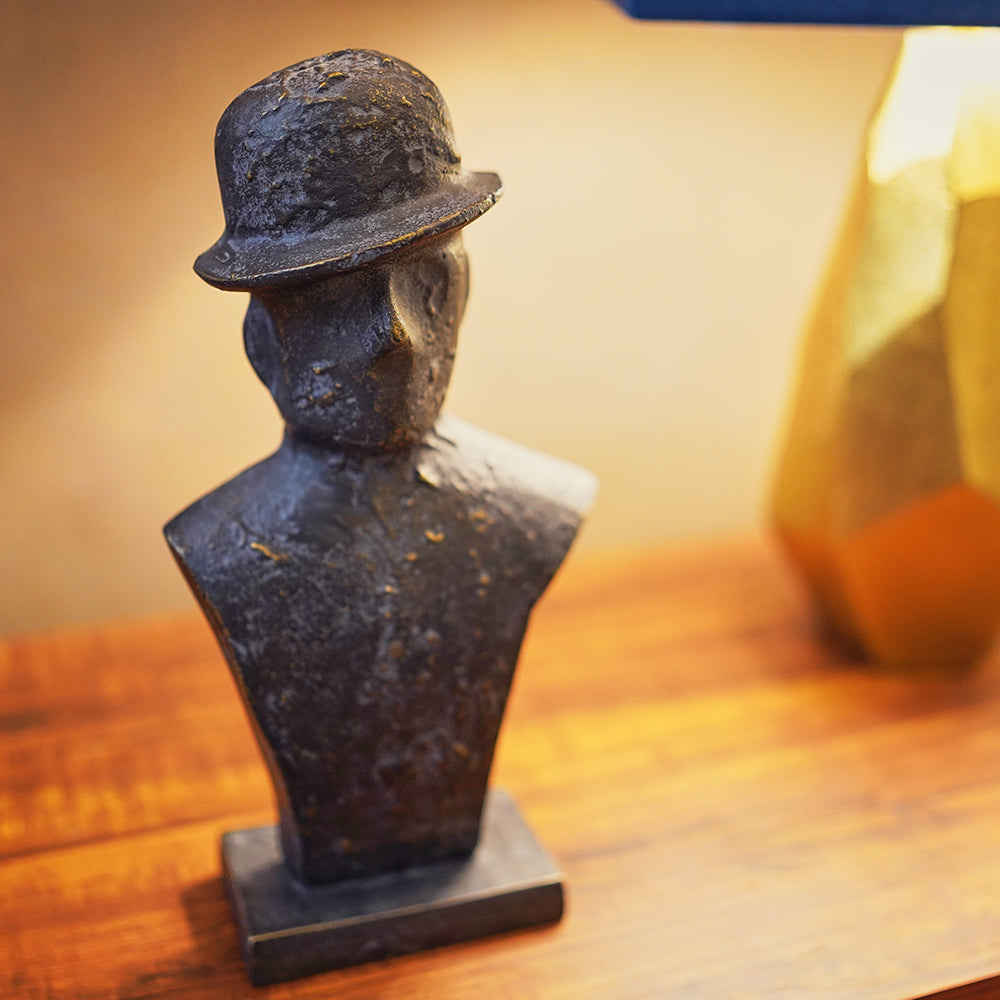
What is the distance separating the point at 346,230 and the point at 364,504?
19 centimetres

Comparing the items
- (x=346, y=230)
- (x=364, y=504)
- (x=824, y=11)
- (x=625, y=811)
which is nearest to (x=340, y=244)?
(x=346, y=230)

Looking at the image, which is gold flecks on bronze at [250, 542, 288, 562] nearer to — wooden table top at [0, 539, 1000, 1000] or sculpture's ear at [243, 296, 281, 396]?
sculpture's ear at [243, 296, 281, 396]

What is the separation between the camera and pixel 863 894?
0.97m

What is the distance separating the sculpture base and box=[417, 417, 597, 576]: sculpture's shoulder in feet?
0.79

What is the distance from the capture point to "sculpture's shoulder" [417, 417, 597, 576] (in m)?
0.86

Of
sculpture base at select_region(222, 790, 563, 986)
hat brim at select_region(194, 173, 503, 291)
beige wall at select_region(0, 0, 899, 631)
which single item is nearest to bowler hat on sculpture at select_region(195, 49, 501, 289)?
hat brim at select_region(194, 173, 503, 291)

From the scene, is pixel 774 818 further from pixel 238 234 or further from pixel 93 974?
pixel 238 234

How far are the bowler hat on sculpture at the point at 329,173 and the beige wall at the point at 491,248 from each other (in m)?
0.33

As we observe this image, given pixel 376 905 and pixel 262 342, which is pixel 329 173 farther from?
pixel 376 905

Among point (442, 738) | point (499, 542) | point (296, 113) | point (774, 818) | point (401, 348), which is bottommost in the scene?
point (774, 818)

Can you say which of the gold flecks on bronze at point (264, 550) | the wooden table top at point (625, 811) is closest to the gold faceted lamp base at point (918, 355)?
the wooden table top at point (625, 811)

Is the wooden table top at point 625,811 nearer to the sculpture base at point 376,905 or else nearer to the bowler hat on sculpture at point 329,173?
the sculpture base at point 376,905

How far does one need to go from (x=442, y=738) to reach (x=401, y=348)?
0.97 ft

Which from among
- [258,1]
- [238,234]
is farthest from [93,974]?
[258,1]
